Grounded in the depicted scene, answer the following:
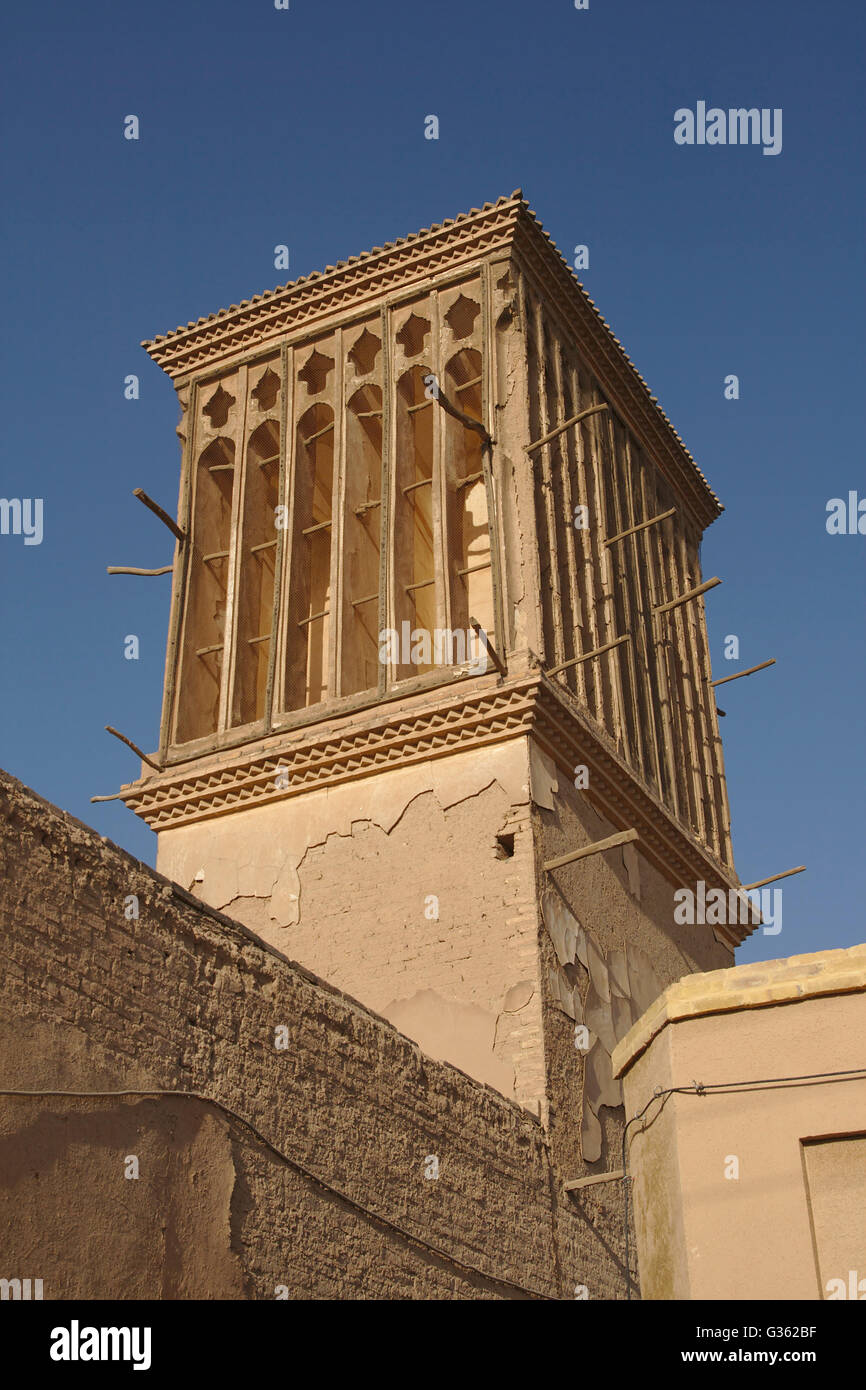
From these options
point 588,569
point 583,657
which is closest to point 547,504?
point 588,569

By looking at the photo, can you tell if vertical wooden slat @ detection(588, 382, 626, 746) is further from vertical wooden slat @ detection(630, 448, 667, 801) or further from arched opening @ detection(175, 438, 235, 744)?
arched opening @ detection(175, 438, 235, 744)

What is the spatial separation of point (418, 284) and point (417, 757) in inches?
188

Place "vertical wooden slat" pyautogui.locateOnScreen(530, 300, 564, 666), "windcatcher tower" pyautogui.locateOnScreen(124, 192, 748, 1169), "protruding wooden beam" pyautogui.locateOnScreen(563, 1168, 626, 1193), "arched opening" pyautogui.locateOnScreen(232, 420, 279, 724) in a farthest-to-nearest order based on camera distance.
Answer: "arched opening" pyautogui.locateOnScreen(232, 420, 279, 724) < "vertical wooden slat" pyautogui.locateOnScreen(530, 300, 564, 666) < "windcatcher tower" pyautogui.locateOnScreen(124, 192, 748, 1169) < "protruding wooden beam" pyautogui.locateOnScreen(563, 1168, 626, 1193)

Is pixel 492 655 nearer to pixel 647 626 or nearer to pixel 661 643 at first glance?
pixel 647 626

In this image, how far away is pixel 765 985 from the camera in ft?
20.5

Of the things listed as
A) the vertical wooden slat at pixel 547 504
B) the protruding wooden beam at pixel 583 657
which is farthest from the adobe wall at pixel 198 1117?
the vertical wooden slat at pixel 547 504

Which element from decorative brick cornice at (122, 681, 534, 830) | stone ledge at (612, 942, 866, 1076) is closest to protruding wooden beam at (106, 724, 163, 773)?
decorative brick cornice at (122, 681, 534, 830)

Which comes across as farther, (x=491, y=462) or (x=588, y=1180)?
(x=491, y=462)

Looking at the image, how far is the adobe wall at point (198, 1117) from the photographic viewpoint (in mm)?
6113

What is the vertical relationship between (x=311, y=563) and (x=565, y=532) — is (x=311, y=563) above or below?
above

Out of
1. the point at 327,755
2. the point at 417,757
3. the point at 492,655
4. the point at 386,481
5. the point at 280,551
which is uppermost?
the point at 386,481

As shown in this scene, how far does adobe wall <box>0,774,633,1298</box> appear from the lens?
6.11 m

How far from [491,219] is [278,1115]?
361 inches

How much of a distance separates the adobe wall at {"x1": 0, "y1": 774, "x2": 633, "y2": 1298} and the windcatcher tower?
6.88 feet
